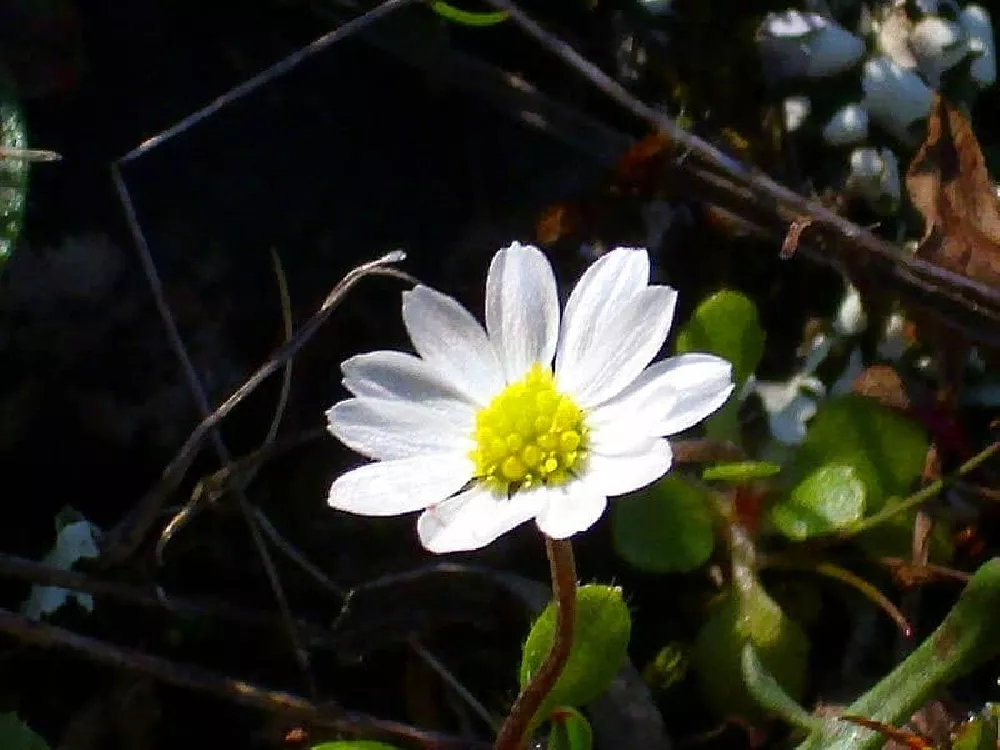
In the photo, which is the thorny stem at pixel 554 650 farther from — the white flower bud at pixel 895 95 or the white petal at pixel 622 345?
the white flower bud at pixel 895 95

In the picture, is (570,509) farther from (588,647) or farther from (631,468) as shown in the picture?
(588,647)

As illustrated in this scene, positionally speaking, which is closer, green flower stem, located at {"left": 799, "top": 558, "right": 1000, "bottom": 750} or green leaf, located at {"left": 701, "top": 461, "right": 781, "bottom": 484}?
green flower stem, located at {"left": 799, "top": 558, "right": 1000, "bottom": 750}

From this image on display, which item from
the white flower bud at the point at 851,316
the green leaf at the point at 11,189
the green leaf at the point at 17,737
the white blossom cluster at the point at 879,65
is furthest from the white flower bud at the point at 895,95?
the green leaf at the point at 17,737

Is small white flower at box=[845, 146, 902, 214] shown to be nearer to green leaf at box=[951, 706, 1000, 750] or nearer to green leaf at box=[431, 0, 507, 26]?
green leaf at box=[431, 0, 507, 26]

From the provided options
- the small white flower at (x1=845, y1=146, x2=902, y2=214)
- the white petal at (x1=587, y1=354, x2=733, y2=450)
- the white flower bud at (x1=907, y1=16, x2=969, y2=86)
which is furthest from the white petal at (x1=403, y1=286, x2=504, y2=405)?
the white flower bud at (x1=907, y1=16, x2=969, y2=86)

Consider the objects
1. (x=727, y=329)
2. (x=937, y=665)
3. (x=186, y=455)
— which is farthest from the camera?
(x=727, y=329)

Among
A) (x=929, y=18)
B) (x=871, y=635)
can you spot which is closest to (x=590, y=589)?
(x=871, y=635)

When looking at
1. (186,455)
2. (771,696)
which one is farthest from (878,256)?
(186,455)

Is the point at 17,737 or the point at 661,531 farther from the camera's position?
the point at 661,531
